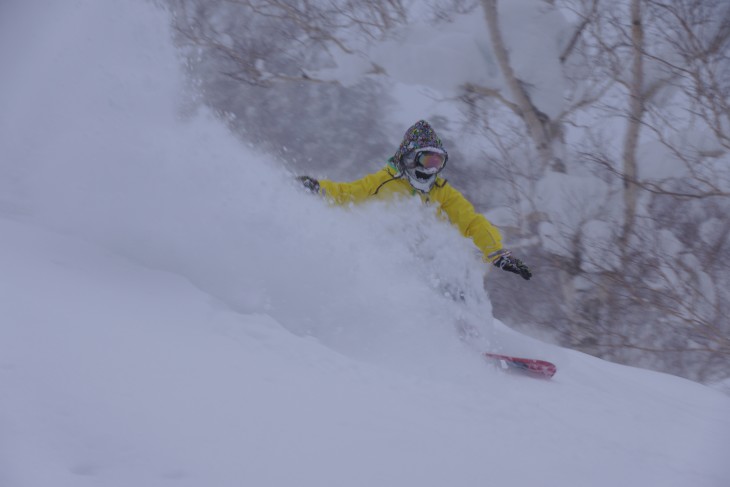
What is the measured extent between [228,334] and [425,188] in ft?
6.96

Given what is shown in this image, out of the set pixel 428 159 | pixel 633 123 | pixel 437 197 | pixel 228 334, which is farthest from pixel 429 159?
pixel 633 123

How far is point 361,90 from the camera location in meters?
13.0

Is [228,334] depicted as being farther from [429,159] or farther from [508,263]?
[508,263]

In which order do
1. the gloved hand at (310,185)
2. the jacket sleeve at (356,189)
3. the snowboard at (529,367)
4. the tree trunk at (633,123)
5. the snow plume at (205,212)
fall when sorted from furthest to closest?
the tree trunk at (633,123), the jacket sleeve at (356,189), the gloved hand at (310,185), the snowboard at (529,367), the snow plume at (205,212)

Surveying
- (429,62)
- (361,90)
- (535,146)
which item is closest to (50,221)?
(429,62)

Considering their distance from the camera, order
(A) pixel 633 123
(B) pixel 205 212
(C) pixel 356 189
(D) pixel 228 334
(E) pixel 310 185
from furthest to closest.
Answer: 1. (A) pixel 633 123
2. (C) pixel 356 189
3. (E) pixel 310 185
4. (B) pixel 205 212
5. (D) pixel 228 334

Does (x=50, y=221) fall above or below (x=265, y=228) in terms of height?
below

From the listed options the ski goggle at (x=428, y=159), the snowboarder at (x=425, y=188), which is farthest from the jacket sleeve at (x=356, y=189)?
the ski goggle at (x=428, y=159)

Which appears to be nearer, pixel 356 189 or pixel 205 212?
pixel 205 212

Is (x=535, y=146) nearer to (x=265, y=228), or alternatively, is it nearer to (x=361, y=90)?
(x=361, y=90)

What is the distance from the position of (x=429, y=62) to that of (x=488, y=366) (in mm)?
8034

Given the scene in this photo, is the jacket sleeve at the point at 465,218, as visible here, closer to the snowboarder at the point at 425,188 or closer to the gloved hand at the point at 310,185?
the snowboarder at the point at 425,188

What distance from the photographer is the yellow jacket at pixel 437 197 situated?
13.0ft

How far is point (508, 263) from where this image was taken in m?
3.83
